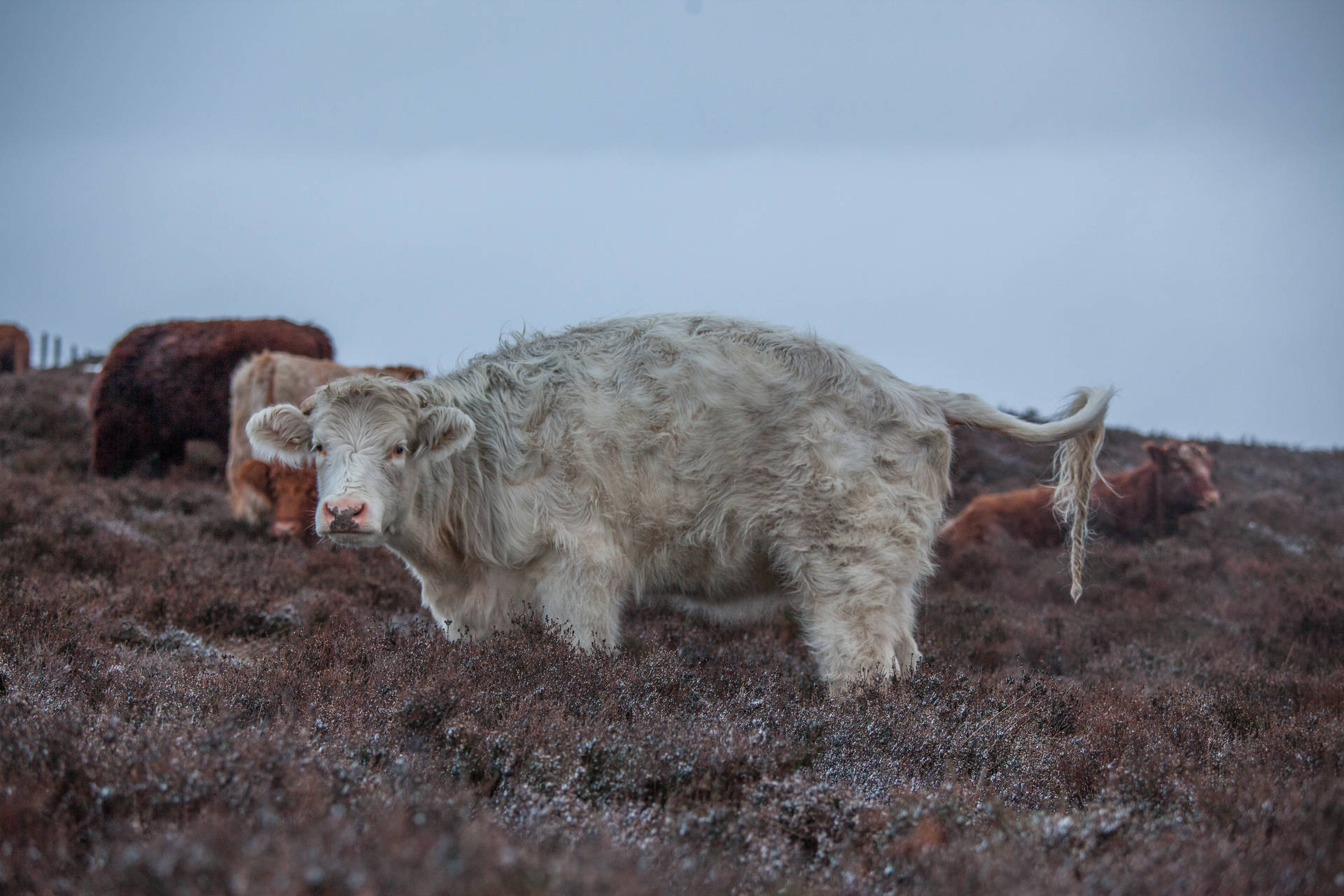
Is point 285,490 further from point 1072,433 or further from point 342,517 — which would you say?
point 1072,433

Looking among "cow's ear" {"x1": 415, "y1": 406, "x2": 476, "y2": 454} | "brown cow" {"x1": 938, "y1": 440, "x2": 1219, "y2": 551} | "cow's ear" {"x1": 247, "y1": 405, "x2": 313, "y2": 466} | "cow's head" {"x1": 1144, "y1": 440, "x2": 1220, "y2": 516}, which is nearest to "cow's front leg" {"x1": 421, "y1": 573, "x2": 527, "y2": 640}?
"cow's ear" {"x1": 415, "y1": 406, "x2": 476, "y2": 454}

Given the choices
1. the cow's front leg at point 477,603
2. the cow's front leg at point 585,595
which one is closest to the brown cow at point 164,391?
the cow's front leg at point 477,603

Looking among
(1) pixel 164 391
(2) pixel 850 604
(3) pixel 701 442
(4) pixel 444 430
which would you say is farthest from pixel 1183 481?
(1) pixel 164 391

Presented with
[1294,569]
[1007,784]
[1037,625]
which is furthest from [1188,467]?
[1007,784]

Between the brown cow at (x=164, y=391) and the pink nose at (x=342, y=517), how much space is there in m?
9.74

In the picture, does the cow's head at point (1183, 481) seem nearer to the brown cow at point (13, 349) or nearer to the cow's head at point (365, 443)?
the cow's head at point (365, 443)

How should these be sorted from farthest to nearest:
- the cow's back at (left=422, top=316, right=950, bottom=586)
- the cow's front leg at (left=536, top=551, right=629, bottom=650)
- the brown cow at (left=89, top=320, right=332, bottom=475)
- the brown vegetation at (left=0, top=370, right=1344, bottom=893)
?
the brown cow at (left=89, top=320, right=332, bottom=475)
the cow's back at (left=422, top=316, right=950, bottom=586)
the cow's front leg at (left=536, top=551, right=629, bottom=650)
the brown vegetation at (left=0, top=370, right=1344, bottom=893)

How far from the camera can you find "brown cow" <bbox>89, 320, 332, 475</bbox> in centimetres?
1255

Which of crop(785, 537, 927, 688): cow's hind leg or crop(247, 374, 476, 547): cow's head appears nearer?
crop(247, 374, 476, 547): cow's head

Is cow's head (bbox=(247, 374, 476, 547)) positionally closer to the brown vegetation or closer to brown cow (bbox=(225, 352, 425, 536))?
the brown vegetation

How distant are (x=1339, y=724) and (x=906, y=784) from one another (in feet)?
8.22

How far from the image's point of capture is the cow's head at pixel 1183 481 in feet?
44.3

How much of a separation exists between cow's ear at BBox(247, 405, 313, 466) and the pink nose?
0.72 meters

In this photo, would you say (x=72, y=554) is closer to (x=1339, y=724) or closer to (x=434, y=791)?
(x=434, y=791)
